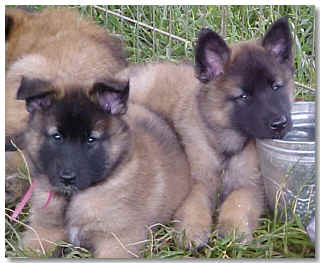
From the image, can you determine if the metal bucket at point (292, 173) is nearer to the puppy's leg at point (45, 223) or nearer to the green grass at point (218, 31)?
the green grass at point (218, 31)

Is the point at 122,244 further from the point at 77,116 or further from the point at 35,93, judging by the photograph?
the point at 35,93

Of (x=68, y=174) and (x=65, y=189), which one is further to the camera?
(x=65, y=189)

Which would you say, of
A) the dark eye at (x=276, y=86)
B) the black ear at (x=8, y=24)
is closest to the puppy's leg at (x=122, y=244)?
the dark eye at (x=276, y=86)

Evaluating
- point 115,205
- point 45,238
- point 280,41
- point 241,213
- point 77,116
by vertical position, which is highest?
point 280,41

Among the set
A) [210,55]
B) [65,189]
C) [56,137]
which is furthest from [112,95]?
[210,55]

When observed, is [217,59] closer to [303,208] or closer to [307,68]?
[307,68]

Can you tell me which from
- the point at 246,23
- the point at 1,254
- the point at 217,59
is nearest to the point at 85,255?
the point at 1,254

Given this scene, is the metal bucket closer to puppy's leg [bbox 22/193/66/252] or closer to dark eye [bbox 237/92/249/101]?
dark eye [bbox 237/92/249/101]

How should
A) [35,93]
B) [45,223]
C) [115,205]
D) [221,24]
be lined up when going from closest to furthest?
[35,93]
[115,205]
[45,223]
[221,24]
